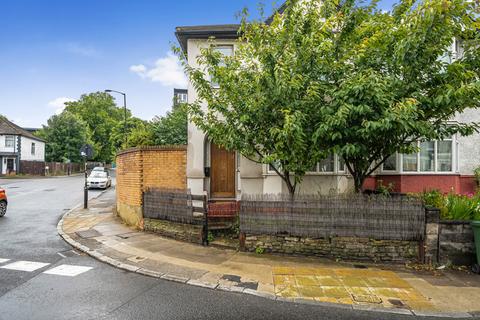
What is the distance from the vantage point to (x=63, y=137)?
4688 cm

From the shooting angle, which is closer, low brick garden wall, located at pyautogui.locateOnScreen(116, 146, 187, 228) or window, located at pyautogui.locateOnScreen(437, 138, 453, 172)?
low brick garden wall, located at pyautogui.locateOnScreen(116, 146, 187, 228)

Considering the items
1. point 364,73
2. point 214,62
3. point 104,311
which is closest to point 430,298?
point 364,73

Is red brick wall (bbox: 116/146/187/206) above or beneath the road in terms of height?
above

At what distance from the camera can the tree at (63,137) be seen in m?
45.9

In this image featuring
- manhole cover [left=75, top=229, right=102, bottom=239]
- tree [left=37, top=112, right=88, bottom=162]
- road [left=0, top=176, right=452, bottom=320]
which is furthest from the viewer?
tree [left=37, top=112, right=88, bottom=162]

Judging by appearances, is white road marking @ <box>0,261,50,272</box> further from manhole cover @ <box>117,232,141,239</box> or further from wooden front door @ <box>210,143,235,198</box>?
wooden front door @ <box>210,143,235,198</box>

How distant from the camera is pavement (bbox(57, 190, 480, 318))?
4848 millimetres

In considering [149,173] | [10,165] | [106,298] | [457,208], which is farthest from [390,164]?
[10,165]

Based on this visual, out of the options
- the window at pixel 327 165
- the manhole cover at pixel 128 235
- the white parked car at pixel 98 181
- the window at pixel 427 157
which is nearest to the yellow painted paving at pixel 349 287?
the window at pixel 327 165

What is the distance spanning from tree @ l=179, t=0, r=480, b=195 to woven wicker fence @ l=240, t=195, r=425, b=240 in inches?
38.7

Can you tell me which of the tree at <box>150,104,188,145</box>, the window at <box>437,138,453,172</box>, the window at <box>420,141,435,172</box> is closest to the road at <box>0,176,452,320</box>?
the tree at <box>150,104,188,145</box>

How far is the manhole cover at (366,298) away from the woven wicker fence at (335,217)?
2.04 m

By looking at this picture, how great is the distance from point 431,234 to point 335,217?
7.13 feet

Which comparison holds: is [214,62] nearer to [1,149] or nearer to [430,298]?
[430,298]
